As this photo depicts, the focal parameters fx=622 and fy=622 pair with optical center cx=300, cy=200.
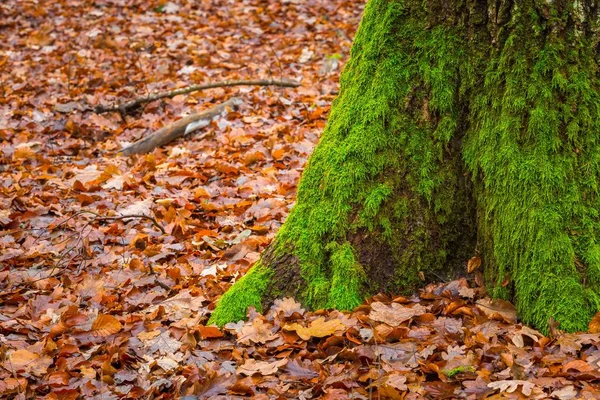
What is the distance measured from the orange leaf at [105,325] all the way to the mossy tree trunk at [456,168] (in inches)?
23.6

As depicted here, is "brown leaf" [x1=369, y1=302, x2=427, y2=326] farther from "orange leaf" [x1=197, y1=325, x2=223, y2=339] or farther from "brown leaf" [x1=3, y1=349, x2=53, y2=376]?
"brown leaf" [x1=3, y1=349, x2=53, y2=376]

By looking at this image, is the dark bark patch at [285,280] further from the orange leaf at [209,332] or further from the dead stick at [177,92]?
the dead stick at [177,92]

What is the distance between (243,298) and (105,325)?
0.80 meters

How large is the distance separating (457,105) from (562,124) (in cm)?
53

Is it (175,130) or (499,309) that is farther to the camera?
(175,130)

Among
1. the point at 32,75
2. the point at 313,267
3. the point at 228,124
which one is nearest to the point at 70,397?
the point at 313,267

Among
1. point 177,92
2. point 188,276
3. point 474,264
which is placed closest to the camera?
point 474,264

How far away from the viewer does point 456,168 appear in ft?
10.9

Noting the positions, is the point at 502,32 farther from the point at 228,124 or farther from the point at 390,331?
the point at 228,124

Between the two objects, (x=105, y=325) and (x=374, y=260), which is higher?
(x=374, y=260)

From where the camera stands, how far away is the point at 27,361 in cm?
323

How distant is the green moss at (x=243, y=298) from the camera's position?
A: 340cm

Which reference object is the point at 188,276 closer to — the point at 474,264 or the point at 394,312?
the point at 394,312

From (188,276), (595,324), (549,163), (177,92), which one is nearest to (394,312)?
(595,324)
